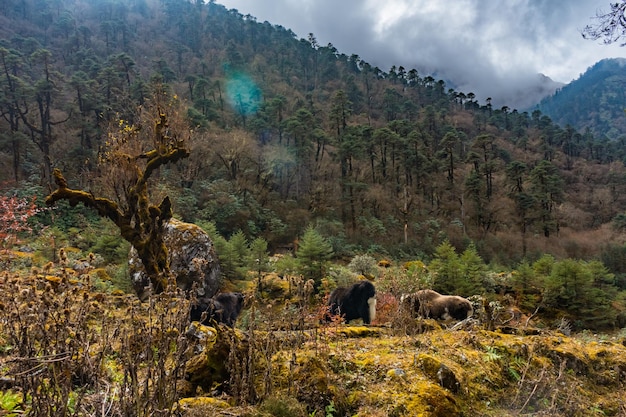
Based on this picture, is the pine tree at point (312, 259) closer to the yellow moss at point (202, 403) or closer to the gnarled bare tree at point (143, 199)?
the gnarled bare tree at point (143, 199)

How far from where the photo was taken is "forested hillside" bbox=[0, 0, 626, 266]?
28.3 meters

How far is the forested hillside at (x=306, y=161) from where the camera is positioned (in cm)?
2827

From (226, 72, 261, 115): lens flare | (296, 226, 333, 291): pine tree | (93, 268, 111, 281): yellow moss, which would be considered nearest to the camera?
(93, 268, 111, 281): yellow moss

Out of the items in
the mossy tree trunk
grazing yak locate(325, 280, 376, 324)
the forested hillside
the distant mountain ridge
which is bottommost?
grazing yak locate(325, 280, 376, 324)

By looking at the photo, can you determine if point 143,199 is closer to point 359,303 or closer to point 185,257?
point 185,257

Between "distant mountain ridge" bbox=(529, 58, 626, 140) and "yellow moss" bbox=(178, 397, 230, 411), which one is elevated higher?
"distant mountain ridge" bbox=(529, 58, 626, 140)

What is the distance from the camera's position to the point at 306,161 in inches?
1539

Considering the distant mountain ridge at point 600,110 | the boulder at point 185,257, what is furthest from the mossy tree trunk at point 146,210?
the distant mountain ridge at point 600,110

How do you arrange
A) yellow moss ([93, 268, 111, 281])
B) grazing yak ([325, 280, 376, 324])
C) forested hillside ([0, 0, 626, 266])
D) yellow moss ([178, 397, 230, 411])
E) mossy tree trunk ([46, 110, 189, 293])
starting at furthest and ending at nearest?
1. forested hillside ([0, 0, 626, 266])
2. yellow moss ([93, 268, 111, 281])
3. grazing yak ([325, 280, 376, 324])
4. mossy tree trunk ([46, 110, 189, 293])
5. yellow moss ([178, 397, 230, 411])

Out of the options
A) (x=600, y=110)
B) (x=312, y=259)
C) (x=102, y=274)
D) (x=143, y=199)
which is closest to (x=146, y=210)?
(x=143, y=199)

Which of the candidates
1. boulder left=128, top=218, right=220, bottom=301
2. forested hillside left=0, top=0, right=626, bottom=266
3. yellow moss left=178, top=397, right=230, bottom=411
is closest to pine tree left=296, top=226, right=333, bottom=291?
boulder left=128, top=218, right=220, bottom=301

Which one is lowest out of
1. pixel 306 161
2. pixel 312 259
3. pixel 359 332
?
pixel 359 332

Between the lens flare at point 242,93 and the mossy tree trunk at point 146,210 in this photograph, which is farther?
the lens flare at point 242,93

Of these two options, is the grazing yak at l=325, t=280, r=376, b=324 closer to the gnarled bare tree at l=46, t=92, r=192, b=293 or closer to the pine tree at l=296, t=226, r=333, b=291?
the gnarled bare tree at l=46, t=92, r=192, b=293
